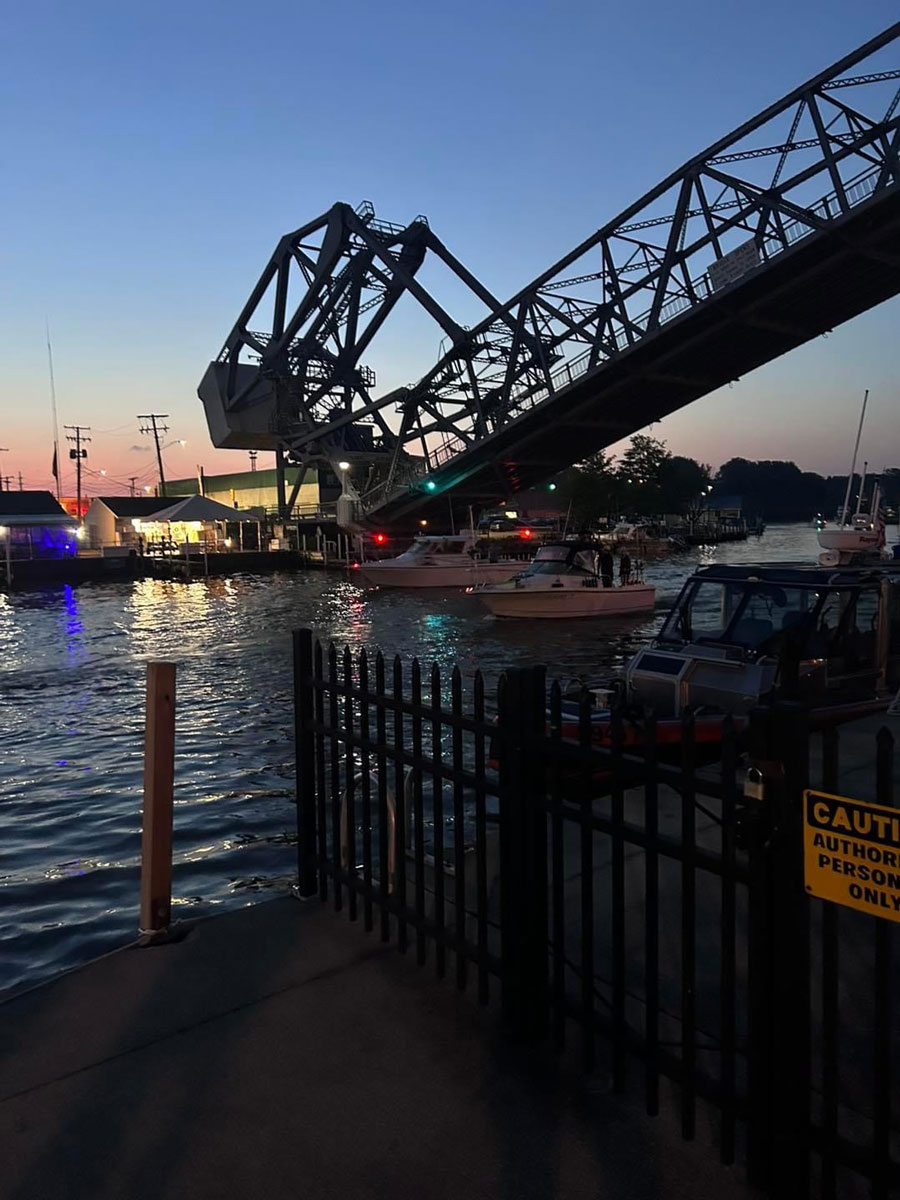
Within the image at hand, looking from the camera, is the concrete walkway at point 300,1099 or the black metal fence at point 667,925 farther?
the concrete walkway at point 300,1099

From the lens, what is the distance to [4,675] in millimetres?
19375

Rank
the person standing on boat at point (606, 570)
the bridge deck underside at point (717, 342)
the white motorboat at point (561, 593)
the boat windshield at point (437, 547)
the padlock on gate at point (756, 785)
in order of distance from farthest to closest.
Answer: the boat windshield at point (437, 547) → the person standing on boat at point (606, 570) → the bridge deck underside at point (717, 342) → the white motorboat at point (561, 593) → the padlock on gate at point (756, 785)

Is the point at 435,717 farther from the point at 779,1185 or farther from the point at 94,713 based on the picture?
the point at 94,713

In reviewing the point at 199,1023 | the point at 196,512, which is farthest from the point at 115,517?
the point at 199,1023

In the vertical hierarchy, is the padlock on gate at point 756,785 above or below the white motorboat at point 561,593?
above

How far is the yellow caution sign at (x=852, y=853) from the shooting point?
241 cm

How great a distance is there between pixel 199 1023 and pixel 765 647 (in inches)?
297

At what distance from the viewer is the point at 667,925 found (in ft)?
14.9

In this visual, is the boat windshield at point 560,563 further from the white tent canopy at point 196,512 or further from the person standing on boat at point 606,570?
the white tent canopy at point 196,512

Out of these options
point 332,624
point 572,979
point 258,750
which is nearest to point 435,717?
point 572,979

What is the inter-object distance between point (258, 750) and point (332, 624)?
55.4ft

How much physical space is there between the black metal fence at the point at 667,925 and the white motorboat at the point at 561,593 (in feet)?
76.1

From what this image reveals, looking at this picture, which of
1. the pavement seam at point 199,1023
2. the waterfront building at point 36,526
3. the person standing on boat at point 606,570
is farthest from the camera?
the waterfront building at point 36,526

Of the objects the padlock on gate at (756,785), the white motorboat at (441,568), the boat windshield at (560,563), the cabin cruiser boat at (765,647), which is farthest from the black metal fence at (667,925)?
the white motorboat at (441,568)
